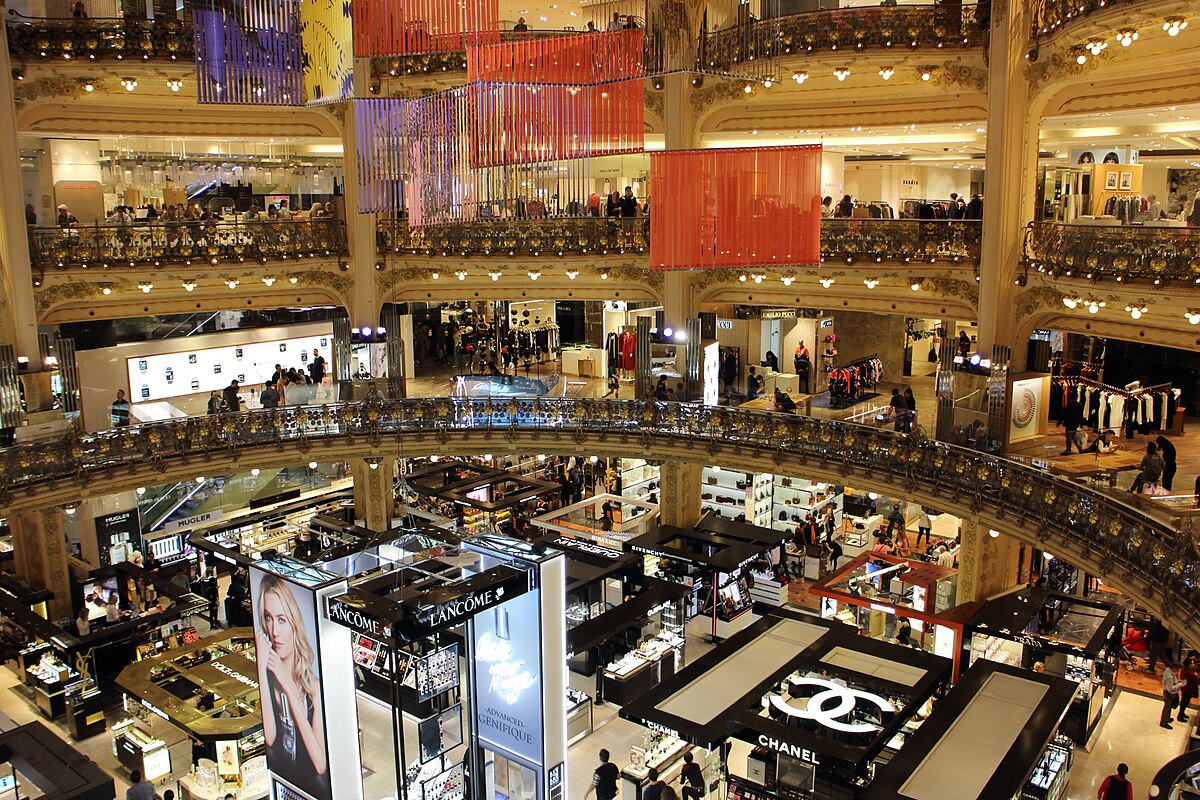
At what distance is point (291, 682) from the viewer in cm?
1209

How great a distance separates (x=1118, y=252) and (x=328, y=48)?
1250cm

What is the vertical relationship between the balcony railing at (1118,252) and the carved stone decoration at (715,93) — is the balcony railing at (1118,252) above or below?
below

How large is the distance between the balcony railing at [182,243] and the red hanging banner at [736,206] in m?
12.5

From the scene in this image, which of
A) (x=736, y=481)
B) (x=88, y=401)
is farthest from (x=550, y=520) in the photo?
(x=88, y=401)

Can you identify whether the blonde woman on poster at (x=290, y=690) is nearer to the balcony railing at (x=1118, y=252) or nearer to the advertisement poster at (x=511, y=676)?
the advertisement poster at (x=511, y=676)

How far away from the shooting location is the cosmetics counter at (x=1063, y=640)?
55.2ft

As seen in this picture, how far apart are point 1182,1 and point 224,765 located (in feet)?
58.5

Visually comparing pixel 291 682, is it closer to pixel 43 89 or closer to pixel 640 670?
pixel 640 670

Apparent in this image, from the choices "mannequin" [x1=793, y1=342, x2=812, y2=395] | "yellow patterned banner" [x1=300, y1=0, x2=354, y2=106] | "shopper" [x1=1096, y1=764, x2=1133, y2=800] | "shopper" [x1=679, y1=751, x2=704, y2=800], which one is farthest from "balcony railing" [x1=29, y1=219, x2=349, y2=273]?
"shopper" [x1=1096, y1=764, x2=1133, y2=800]

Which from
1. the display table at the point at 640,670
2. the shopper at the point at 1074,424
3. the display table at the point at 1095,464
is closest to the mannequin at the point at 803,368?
the shopper at the point at 1074,424

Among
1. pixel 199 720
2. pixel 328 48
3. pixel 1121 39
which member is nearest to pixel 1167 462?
pixel 1121 39

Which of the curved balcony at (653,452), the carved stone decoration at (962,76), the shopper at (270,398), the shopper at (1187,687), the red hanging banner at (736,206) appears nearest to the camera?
the curved balcony at (653,452)

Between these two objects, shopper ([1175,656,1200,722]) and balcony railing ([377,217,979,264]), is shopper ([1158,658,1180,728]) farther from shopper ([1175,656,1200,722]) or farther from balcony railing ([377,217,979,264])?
balcony railing ([377,217,979,264])

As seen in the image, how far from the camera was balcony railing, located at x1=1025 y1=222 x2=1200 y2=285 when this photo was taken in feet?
49.4
